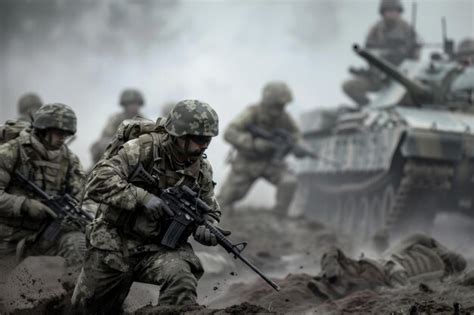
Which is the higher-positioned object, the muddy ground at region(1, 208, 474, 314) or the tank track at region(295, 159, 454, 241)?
the muddy ground at region(1, 208, 474, 314)

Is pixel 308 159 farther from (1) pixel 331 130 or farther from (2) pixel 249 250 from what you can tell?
(2) pixel 249 250

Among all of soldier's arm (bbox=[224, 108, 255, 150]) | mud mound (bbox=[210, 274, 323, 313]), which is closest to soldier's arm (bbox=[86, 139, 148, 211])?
mud mound (bbox=[210, 274, 323, 313])

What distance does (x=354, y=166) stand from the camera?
15250 mm

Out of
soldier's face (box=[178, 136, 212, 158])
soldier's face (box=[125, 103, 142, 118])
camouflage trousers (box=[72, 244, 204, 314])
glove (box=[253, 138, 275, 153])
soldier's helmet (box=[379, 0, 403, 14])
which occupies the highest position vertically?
soldier's helmet (box=[379, 0, 403, 14])

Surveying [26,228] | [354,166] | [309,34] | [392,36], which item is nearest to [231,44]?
[309,34]

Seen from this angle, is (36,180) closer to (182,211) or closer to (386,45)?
(182,211)

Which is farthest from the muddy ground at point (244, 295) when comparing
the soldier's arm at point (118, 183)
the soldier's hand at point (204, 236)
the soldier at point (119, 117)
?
the soldier at point (119, 117)

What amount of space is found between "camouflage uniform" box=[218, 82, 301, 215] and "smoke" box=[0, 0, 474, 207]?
7.81m

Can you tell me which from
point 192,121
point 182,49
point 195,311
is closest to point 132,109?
point 192,121

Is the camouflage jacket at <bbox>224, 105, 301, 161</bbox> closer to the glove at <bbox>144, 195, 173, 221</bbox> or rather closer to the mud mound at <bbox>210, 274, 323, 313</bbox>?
the mud mound at <bbox>210, 274, 323, 313</bbox>

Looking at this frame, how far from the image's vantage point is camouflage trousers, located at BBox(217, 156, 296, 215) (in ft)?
48.6

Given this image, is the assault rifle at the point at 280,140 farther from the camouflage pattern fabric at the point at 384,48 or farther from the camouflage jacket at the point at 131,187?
the camouflage jacket at the point at 131,187

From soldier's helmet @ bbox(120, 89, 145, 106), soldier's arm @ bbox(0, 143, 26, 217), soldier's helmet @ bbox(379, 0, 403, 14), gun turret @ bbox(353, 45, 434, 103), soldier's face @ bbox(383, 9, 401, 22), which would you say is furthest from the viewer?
soldier's helmet @ bbox(379, 0, 403, 14)

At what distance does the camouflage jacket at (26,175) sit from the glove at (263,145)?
7170 mm
